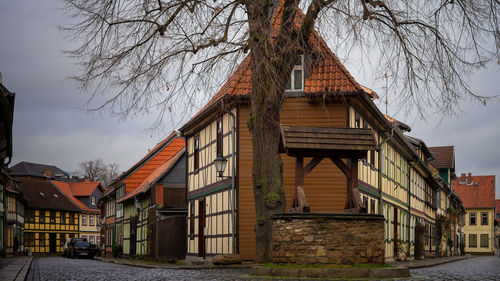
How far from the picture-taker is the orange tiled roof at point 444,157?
196 feet

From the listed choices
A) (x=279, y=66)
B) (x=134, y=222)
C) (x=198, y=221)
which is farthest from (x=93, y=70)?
(x=134, y=222)

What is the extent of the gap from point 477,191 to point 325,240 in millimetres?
81491

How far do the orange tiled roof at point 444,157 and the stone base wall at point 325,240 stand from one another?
48.0 meters

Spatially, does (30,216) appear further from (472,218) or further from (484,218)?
(484,218)

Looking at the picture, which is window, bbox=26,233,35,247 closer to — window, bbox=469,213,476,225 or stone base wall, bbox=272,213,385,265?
window, bbox=469,213,476,225

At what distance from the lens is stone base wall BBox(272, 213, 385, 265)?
510 inches

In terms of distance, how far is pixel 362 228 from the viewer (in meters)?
13.2

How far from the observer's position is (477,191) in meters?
89.3

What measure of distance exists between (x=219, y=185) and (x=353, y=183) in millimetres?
11406

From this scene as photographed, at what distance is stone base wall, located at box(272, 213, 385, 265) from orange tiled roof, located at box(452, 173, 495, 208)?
258ft

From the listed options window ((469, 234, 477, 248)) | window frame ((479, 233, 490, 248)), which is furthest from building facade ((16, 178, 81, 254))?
window frame ((479, 233, 490, 248))

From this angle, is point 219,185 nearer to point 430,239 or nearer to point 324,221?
point 324,221

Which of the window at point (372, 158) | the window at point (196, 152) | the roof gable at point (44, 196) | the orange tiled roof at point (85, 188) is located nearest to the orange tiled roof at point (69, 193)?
the orange tiled roof at point (85, 188)

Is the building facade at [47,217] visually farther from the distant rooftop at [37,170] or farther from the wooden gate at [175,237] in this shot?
the wooden gate at [175,237]
